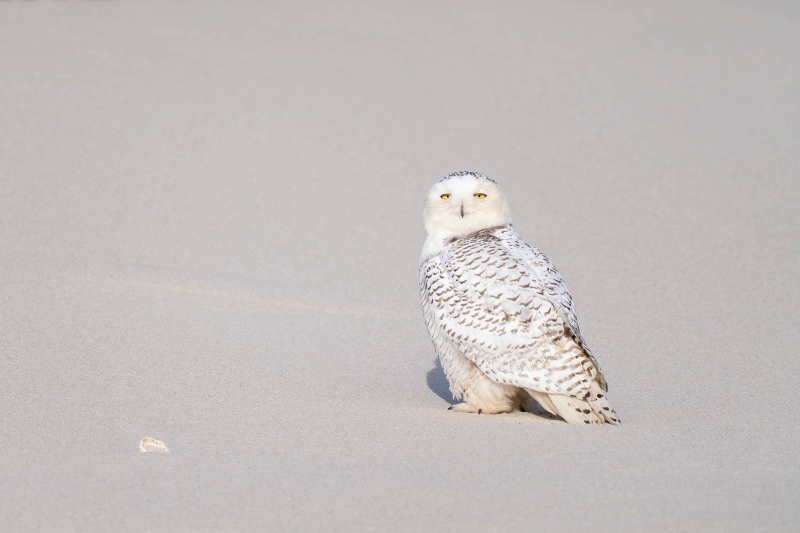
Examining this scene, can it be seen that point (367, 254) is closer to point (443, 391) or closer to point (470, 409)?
point (443, 391)

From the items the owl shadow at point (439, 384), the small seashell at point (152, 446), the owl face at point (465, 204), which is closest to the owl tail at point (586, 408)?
the owl shadow at point (439, 384)

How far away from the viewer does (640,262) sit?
862 centimetres

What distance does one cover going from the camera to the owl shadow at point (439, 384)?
5.64 metres

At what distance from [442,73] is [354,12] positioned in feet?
8.19

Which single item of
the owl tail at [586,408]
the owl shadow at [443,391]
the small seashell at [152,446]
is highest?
the owl shadow at [443,391]

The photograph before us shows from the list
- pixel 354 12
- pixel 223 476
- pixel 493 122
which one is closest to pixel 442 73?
pixel 493 122

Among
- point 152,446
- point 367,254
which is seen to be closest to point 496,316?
point 152,446

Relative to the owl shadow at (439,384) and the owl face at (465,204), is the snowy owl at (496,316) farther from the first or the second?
the owl shadow at (439,384)

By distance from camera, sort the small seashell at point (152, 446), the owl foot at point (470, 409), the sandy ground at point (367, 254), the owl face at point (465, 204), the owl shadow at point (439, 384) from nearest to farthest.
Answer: the sandy ground at point (367, 254) → the small seashell at point (152, 446) → the owl foot at point (470, 409) → the owl face at point (465, 204) → the owl shadow at point (439, 384)

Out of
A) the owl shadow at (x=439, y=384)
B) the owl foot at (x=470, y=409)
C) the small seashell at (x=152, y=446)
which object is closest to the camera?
the small seashell at (x=152, y=446)

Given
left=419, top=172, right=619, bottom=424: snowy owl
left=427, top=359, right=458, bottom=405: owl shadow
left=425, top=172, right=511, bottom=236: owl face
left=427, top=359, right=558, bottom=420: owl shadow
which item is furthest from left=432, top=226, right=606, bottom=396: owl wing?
left=427, top=359, right=458, bottom=405: owl shadow

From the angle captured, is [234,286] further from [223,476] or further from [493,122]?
[493,122]

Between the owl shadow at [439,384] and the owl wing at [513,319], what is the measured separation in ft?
2.42

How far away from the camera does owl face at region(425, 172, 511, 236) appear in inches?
209
